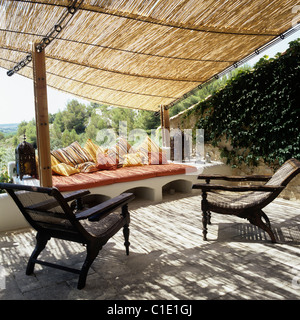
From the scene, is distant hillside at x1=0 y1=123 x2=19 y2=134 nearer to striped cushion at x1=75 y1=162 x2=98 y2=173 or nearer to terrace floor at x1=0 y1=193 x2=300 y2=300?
striped cushion at x1=75 y1=162 x2=98 y2=173

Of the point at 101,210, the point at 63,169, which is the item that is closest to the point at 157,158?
the point at 63,169

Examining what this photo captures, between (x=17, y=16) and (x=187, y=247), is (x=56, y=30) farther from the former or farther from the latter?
(x=187, y=247)

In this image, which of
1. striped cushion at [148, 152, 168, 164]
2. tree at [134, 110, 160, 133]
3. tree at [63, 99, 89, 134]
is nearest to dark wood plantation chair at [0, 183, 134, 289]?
striped cushion at [148, 152, 168, 164]

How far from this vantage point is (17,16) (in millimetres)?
3191

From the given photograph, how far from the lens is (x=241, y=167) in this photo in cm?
597

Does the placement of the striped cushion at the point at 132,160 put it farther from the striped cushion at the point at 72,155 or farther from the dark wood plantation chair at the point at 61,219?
the dark wood plantation chair at the point at 61,219

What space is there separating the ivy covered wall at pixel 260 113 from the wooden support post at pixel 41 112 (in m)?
3.70

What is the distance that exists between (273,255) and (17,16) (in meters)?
3.74

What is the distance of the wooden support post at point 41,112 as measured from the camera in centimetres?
364

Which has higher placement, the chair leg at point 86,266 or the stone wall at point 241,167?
the stone wall at point 241,167

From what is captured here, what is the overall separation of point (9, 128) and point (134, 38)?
1968 cm

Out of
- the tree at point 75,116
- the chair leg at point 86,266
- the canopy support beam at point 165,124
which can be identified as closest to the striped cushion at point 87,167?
the canopy support beam at point 165,124

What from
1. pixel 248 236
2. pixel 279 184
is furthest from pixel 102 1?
pixel 248 236

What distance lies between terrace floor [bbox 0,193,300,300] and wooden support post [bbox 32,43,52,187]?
0.83 m
